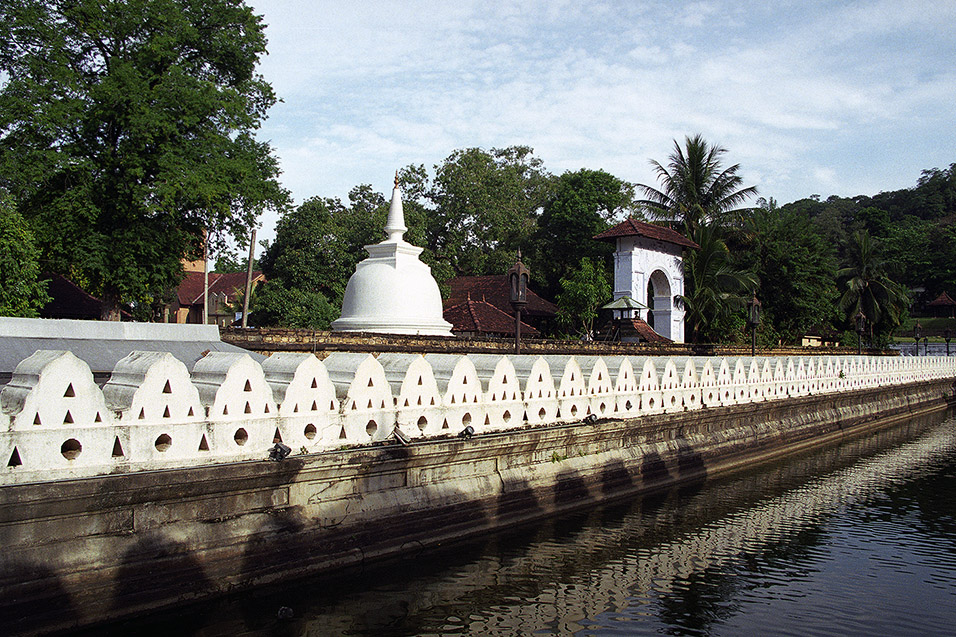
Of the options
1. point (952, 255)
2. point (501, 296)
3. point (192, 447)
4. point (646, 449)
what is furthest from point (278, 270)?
point (952, 255)

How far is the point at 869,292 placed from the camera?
49406 millimetres

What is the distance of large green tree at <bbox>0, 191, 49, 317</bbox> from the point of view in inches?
711

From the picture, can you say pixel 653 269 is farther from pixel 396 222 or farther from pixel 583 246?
pixel 396 222

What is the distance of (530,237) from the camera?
42406 mm

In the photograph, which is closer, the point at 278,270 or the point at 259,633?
the point at 259,633

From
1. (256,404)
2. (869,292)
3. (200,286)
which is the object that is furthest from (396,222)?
(869,292)

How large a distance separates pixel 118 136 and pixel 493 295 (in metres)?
20.2

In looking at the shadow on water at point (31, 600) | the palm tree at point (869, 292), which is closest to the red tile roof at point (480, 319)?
the shadow on water at point (31, 600)

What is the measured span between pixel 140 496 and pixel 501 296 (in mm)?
30891

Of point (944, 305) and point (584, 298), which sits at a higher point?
point (944, 305)

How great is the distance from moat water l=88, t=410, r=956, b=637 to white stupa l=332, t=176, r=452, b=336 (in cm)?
1070

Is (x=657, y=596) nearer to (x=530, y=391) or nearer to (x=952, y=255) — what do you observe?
(x=530, y=391)

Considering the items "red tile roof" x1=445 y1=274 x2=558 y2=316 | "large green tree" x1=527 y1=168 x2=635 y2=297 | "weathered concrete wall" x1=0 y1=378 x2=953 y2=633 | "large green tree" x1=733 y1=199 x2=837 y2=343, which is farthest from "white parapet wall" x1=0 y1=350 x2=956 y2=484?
"large green tree" x1=733 y1=199 x2=837 y2=343

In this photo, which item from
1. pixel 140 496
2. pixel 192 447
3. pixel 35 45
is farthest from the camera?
pixel 35 45
